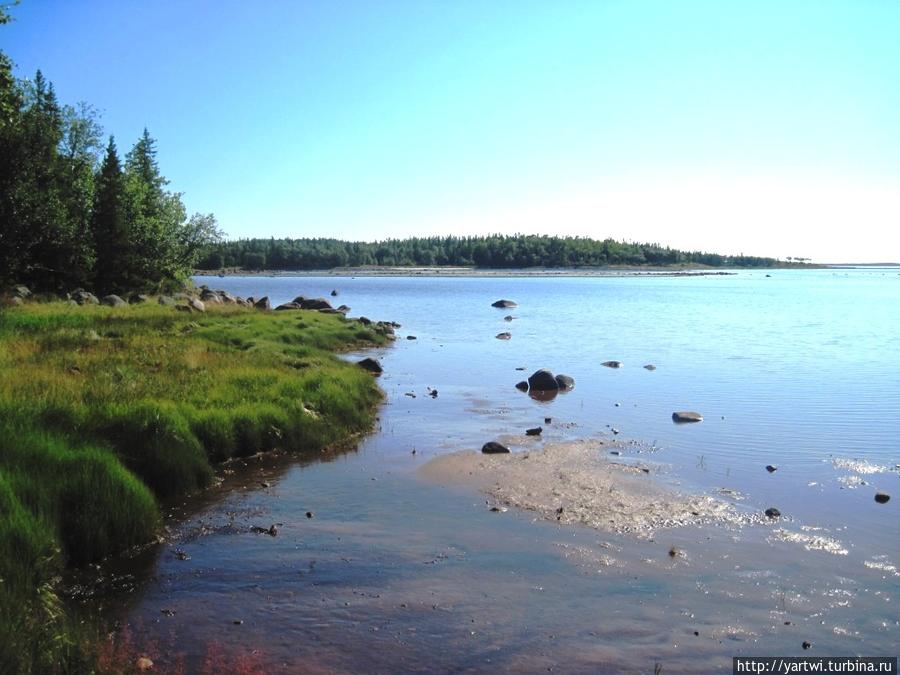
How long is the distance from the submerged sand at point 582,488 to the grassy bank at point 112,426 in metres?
4.11

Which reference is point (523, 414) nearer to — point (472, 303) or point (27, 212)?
point (27, 212)

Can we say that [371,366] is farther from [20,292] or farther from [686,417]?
[20,292]

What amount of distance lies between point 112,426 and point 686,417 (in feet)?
52.6

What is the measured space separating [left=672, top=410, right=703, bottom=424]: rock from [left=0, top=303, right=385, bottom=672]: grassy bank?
961 cm

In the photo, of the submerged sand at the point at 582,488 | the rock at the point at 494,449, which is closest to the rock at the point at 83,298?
the rock at the point at 494,449

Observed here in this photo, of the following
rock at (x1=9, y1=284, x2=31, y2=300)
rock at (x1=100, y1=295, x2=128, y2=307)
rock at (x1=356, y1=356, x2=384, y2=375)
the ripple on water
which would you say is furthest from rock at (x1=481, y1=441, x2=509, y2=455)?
rock at (x1=100, y1=295, x2=128, y2=307)

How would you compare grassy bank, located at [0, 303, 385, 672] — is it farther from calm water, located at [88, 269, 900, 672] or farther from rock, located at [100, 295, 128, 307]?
rock, located at [100, 295, 128, 307]

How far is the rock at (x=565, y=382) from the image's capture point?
27.0 meters

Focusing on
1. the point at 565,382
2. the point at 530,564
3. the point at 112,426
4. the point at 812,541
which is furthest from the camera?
the point at 565,382

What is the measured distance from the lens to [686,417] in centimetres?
2100

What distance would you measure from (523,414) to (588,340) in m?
24.0

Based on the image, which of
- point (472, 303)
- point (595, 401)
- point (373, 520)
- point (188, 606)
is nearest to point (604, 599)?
point (373, 520)

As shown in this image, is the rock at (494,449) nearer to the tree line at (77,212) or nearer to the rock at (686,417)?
the rock at (686,417)

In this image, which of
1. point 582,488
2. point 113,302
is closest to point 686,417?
point 582,488
